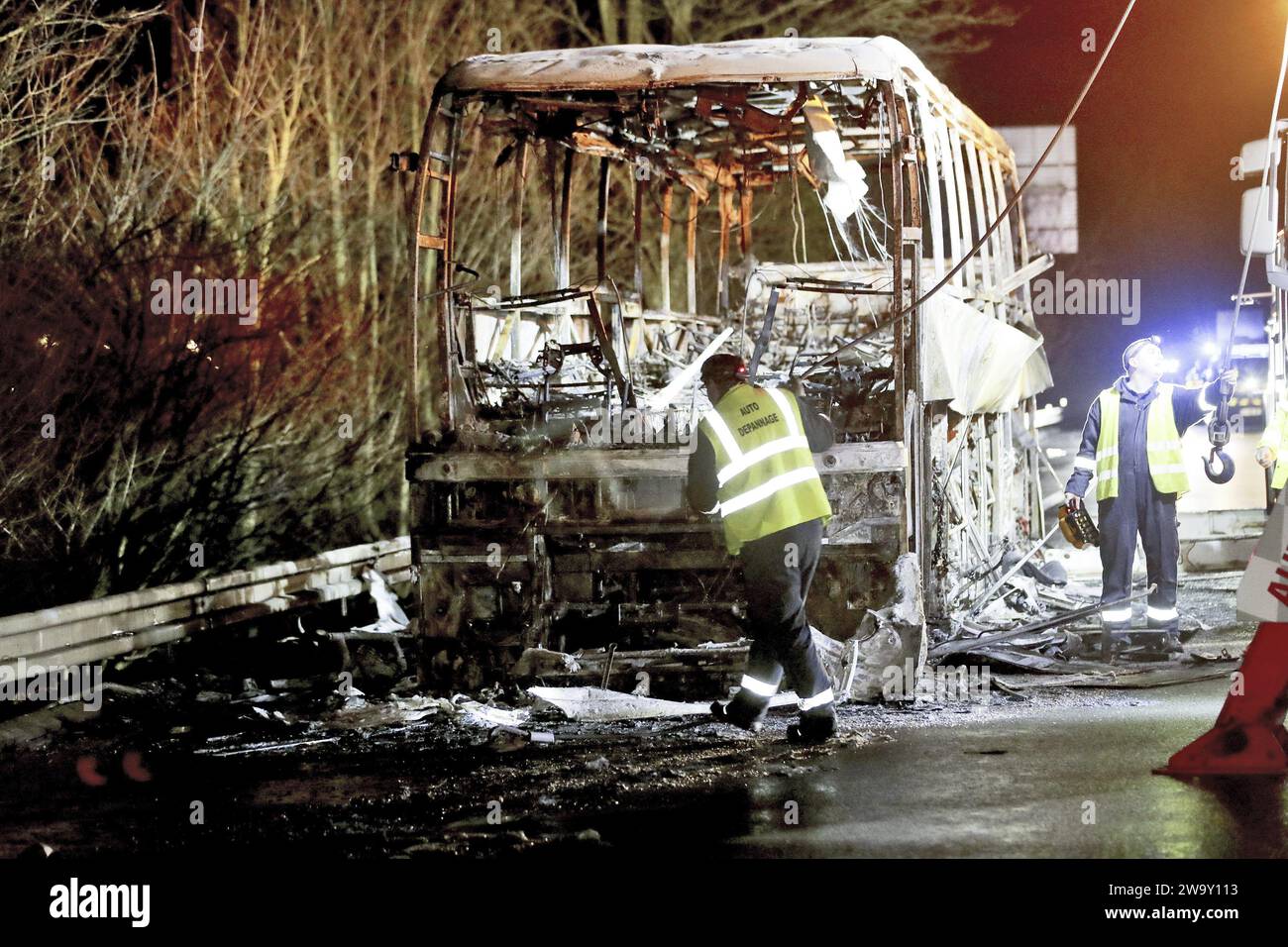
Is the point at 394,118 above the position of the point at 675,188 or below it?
above

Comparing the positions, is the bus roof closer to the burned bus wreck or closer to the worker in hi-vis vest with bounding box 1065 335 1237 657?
the burned bus wreck

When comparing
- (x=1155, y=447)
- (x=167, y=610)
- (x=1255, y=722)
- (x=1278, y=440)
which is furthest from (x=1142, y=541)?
(x=167, y=610)

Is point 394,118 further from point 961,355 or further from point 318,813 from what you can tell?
point 318,813

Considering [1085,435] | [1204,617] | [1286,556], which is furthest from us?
[1204,617]

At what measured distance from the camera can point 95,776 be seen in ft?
21.8

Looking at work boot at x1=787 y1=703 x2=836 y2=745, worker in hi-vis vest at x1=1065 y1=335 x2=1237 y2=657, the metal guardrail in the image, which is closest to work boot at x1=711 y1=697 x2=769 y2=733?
work boot at x1=787 y1=703 x2=836 y2=745

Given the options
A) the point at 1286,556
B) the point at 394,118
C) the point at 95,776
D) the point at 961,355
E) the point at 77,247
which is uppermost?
the point at 394,118

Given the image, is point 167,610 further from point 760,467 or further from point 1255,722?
point 1255,722

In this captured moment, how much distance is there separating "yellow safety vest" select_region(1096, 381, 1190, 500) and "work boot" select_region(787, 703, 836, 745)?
3227mm

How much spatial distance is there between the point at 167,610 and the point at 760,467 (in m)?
3.85

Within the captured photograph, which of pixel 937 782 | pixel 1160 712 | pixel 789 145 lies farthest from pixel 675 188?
pixel 937 782

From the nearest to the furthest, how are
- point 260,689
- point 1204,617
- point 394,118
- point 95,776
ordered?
point 95,776, point 260,689, point 1204,617, point 394,118

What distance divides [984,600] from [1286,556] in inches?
172

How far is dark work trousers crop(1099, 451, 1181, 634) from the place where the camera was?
29.3 ft
